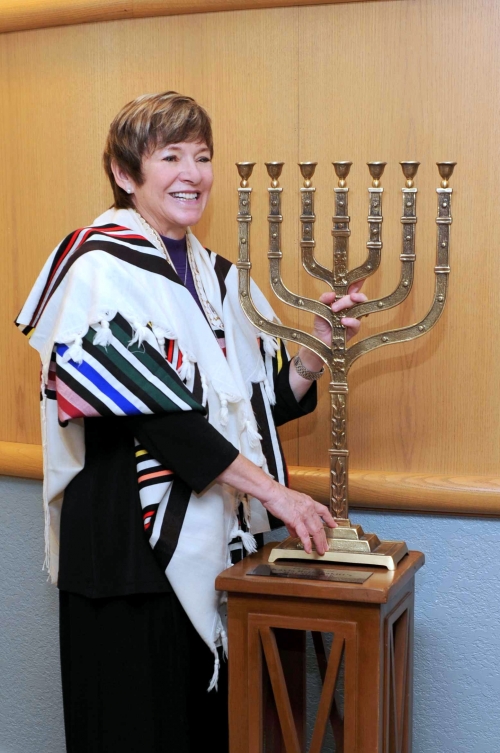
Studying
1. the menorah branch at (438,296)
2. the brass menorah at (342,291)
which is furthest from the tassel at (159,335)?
the menorah branch at (438,296)

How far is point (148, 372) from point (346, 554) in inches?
17.2

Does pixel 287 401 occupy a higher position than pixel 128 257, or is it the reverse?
pixel 128 257

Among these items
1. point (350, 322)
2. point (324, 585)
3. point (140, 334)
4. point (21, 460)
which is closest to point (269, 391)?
point (350, 322)

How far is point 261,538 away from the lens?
6.22ft

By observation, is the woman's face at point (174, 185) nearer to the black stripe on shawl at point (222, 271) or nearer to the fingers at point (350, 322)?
the black stripe on shawl at point (222, 271)

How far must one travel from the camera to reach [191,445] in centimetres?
152

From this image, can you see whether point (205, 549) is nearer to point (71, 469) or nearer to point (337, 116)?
point (71, 469)

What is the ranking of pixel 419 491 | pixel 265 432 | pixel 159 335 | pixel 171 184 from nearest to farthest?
pixel 159 335, pixel 171 184, pixel 265 432, pixel 419 491

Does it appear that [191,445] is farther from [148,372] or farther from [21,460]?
[21,460]

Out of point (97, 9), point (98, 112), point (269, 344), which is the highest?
point (97, 9)

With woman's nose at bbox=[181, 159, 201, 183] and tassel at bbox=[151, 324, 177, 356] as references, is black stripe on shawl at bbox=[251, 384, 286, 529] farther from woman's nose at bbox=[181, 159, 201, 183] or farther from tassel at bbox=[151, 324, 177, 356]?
woman's nose at bbox=[181, 159, 201, 183]

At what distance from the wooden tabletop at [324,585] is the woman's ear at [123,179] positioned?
26.6 inches

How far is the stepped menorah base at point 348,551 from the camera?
1545mm

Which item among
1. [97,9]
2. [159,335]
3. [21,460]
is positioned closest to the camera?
[159,335]
